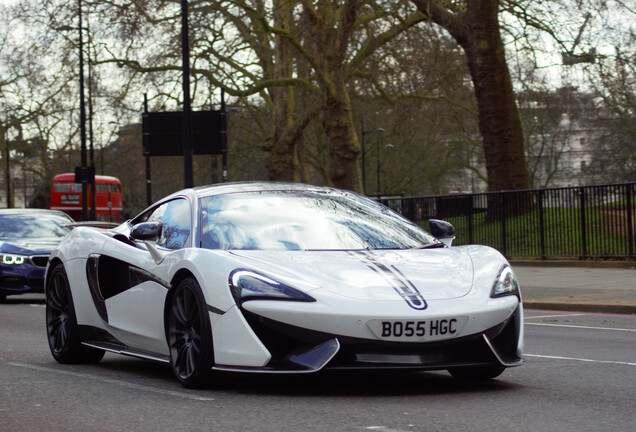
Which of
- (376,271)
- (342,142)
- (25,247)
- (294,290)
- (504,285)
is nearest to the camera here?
(294,290)

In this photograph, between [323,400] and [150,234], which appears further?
[150,234]

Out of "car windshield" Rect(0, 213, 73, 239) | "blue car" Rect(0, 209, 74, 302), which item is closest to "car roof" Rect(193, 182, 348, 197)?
"blue car" Rect(0, 209, 74, 302)

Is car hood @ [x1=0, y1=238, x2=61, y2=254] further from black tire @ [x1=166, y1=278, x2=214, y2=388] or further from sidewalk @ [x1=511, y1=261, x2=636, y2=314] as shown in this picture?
black tire @ [x1=166, y1=278, x2=214, y2=388]

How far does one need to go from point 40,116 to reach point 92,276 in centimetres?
6872

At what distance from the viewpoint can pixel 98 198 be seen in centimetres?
6469

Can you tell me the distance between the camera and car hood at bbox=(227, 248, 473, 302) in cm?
621

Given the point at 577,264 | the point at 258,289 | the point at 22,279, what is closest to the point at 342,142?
the point at 577,264

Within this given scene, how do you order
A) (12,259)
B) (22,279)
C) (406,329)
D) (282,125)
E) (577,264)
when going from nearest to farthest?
1. (406,329)
2. (22,279)
3. (12,259)
4. (577,264)
5. (282,125)

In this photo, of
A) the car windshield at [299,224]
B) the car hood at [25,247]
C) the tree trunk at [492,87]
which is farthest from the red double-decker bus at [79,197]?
the car windshield at [299,224]

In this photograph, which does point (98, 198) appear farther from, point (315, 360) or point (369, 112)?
point (315, 360)

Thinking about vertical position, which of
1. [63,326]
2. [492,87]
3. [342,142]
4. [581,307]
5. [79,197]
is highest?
[492,87]

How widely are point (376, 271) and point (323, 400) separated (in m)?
0.84

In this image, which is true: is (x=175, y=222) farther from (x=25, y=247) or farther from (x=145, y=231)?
(x=25, y=247)

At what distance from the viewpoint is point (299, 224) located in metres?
7.30
